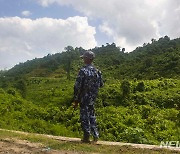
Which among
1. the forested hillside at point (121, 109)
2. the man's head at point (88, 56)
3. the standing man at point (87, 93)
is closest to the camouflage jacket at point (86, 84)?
the standing man at point (87, 93)

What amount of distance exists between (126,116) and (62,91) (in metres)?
14.0

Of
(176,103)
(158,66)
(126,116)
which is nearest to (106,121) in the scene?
(126,116)

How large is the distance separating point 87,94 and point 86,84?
227mm

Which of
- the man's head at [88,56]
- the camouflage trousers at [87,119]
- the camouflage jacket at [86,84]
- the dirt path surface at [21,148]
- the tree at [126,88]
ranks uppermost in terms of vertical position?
the tree at [126,88]

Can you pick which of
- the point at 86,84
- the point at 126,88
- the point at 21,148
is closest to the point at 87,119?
the point at 86,84

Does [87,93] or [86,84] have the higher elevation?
[86,84]

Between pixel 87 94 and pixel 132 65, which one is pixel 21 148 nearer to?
Result: pixel 87 94

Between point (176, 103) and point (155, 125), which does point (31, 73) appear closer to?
point (176, 103)

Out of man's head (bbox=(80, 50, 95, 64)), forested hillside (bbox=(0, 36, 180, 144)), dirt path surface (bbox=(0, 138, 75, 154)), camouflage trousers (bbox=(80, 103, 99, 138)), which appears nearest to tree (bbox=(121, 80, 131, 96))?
forested hillside (bbox=(0, 36, 180, 144))

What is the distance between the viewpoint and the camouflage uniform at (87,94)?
7.37 metres

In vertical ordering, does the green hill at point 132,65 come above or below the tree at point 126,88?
above

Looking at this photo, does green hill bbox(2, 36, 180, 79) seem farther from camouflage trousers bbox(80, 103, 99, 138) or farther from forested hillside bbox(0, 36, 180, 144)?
camouflage trousers bbox(80, 103, 99, 138)

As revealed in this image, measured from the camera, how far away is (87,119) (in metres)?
7.36

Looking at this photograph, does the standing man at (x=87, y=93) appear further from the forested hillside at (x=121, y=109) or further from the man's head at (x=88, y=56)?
the forested hillside at (x=121, y=109)
